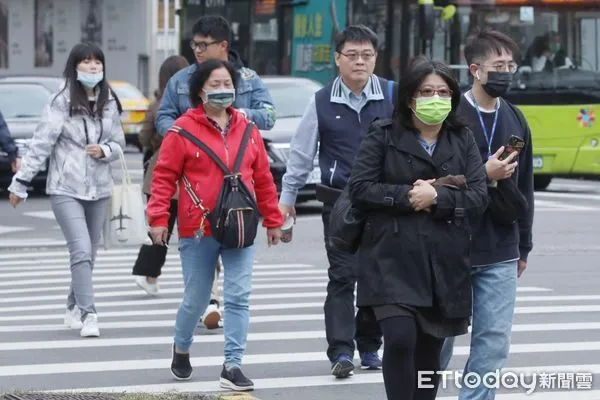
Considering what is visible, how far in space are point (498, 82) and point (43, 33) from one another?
4413 cm

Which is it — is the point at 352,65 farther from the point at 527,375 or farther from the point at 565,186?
the point at 565,186

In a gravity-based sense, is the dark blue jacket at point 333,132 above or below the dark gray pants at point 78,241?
above

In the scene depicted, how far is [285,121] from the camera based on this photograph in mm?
20094

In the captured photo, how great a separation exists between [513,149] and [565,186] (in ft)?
58.1

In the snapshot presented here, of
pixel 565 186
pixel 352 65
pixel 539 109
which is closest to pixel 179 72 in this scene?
pixel 352 65

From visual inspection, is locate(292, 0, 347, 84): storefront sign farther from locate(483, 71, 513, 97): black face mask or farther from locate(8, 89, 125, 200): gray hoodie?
locate(483, 71, 513, 97): black face mask

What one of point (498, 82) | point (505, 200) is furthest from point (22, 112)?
point (505, 200)

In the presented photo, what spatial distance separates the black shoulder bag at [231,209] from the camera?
26.6 ft

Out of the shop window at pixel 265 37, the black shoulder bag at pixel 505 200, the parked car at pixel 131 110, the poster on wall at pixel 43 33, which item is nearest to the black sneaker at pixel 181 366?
the black shoulder bag at pixel 505 200

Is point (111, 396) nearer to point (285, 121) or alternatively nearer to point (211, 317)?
point (211, 317)

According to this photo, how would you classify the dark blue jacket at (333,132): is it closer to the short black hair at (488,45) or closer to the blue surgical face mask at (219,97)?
the blue surgical face mask at (219,97)

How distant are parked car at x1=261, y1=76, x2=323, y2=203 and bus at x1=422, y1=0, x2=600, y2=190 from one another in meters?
1.98

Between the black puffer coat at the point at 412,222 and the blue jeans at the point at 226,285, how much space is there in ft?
5.93

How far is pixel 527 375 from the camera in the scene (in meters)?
8.48
